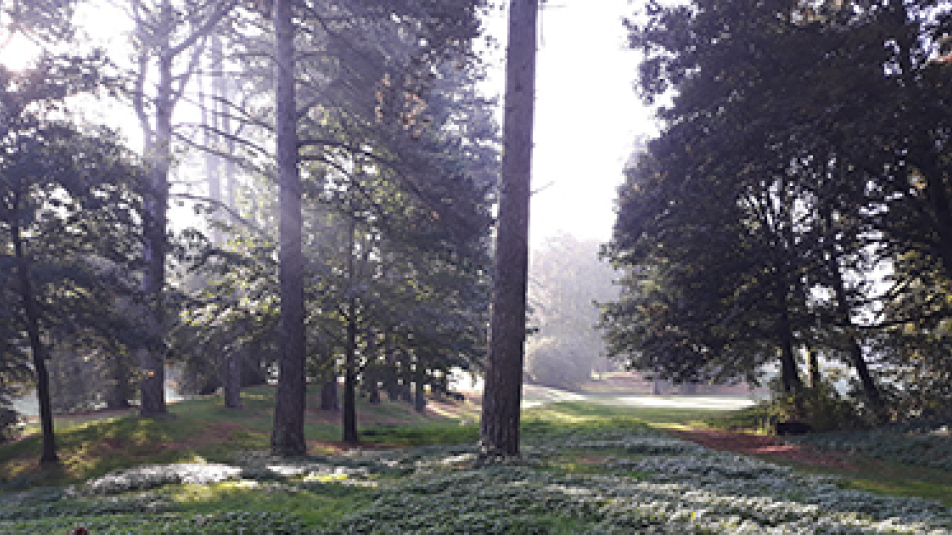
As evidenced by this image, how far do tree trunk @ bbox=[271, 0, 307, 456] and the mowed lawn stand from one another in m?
0.95

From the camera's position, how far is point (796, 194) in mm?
17703

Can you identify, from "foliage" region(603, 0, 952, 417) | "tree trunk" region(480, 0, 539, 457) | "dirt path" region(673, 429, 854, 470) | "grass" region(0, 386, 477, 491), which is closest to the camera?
"tree trunk" region(480, 0, 539, 457)

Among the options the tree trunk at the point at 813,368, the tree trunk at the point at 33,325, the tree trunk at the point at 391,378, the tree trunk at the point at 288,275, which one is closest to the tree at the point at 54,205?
the tree trunk at the point at 33,325

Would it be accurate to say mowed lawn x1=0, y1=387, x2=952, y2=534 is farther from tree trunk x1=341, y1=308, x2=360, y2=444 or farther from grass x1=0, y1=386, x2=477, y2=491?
tree trunk x1=341, y1=308, x2=360, y2=444

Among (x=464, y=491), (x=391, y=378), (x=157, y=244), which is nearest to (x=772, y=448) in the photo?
(x=391, y=378)

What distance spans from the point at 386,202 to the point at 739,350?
1243 centimetres

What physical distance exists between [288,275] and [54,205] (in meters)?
6.22

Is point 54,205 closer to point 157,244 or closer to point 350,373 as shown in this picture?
point 157,244

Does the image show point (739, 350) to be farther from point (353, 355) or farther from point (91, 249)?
point (91, 249)

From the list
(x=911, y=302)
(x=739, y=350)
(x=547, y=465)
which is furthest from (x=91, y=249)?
(x=911, y=302)

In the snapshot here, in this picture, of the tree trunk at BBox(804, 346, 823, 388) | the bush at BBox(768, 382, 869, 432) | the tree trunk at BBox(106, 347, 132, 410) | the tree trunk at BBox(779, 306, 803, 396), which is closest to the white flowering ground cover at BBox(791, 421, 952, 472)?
the bush at BBox(768, 382, 869, 432)

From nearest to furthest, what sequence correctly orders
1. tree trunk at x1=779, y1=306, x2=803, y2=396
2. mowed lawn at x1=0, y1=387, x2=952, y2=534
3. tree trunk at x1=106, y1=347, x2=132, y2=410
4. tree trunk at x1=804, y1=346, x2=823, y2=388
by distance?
mowed lawn at x1=0, y1=387, x2=952, y2=534
tree trunk at x1=779, y1=306, x2=803, y2=396
tree trunk at x1=804, y1=346, x2=823, y2=388
tree trunk at x1=106, y1=347, x2=132, y2=410

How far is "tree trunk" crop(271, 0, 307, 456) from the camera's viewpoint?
13.9 metres

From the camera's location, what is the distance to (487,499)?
6.89 meters
